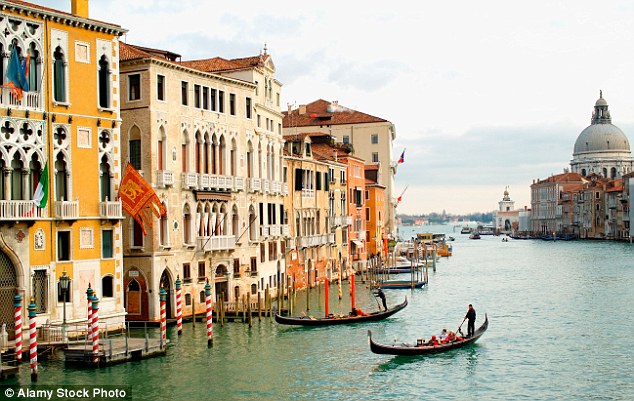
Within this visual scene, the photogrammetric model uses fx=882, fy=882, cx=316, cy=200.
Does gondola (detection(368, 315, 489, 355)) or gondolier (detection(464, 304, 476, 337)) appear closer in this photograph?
gondola (detection(368, 315, 489, 355))

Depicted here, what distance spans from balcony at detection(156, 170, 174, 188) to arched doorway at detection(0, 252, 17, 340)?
5.95 m

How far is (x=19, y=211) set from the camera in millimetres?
20453

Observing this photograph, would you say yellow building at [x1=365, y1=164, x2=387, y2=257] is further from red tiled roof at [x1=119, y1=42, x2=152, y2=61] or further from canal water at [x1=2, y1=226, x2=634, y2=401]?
red tiled roof at [x1=119, y1=42, x2=152, y2=61]

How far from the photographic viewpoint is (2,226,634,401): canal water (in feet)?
60.1

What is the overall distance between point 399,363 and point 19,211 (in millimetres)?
9639

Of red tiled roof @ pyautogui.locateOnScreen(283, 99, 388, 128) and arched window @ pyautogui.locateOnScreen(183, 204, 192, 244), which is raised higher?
red tiled roof @ pyautogui.locateOnScreen(283, 99, 388, 128)

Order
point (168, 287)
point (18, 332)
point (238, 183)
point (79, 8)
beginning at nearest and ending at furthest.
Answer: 1. point (18, 332)
2. point (79, 8)
3. point (168, 287)
4. point (238, 183)

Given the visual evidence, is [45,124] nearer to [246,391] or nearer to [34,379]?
[34,379]

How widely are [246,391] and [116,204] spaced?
7.27 m

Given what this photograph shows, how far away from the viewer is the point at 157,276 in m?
25.5

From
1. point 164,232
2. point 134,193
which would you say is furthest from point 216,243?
point 134,193

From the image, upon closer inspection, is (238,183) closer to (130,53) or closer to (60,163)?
(130,53)

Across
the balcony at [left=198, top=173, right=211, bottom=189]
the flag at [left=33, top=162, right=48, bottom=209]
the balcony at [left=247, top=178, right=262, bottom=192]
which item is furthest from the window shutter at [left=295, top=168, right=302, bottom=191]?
the flag at [left=33, top=162, right=48, bottom=209]

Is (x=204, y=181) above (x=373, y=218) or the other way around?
above
